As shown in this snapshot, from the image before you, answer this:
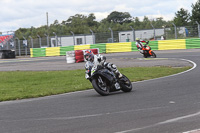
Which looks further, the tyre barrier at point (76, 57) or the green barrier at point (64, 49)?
the green barrier at point (64, 49)

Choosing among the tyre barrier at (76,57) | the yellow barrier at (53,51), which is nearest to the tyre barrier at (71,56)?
the tyre barrier at (76,57)

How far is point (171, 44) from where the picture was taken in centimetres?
3281

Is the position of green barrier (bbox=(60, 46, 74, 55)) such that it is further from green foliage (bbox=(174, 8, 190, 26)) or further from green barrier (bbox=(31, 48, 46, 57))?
green foliage (bbox=(174, 8, 190, 26))

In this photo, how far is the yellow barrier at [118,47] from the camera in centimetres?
3559

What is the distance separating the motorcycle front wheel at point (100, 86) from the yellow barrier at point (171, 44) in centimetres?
2360

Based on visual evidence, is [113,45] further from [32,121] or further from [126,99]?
[32,121]

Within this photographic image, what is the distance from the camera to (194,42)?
3136cm

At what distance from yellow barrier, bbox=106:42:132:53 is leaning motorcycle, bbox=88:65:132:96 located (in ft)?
83.4

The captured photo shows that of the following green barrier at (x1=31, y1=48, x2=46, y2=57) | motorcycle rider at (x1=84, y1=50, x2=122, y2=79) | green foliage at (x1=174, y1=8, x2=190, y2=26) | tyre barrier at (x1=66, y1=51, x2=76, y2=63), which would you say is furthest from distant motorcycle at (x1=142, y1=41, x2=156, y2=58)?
green foliage at (x1=174, y1=8, x2=190, y2=26)

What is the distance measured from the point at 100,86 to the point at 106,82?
28cm

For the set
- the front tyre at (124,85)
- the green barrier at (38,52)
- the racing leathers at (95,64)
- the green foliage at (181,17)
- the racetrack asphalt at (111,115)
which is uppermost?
the green foliage at (181,17)

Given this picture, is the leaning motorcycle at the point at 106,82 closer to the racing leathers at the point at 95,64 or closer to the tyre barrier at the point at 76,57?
the racing leathers at the point at 95,64

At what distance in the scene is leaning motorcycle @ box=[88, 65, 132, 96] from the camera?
31.3 ft

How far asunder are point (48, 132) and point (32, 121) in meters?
1.07
